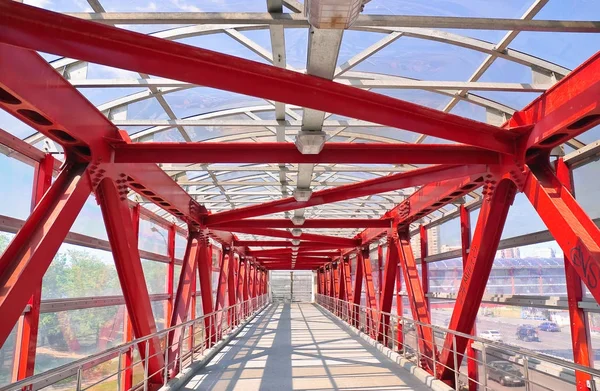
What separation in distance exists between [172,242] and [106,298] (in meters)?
5.46

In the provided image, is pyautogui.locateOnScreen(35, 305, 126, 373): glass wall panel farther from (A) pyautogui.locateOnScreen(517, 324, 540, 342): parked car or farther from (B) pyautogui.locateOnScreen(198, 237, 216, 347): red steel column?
(A) pyautogui.locateOnScreen(517, 324, 540, 342): parked car

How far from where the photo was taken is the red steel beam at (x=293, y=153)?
6.01 m

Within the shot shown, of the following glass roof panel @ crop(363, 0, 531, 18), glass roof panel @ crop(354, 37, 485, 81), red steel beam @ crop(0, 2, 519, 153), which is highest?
→ glass roof panel @ crop(363, 0, 531, 18)

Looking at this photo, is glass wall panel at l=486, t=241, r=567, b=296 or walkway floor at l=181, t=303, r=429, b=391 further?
walkway floor at l=181, t=303, r=429, b=391

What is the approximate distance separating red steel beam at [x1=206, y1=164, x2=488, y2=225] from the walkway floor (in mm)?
3179

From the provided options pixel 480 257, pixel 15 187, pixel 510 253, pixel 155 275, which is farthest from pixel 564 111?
pixel 155 275

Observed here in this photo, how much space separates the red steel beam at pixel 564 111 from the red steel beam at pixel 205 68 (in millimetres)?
645

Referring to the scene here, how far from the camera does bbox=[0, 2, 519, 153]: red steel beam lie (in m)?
3.26

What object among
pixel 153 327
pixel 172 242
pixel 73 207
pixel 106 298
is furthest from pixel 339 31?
pixel 172 242

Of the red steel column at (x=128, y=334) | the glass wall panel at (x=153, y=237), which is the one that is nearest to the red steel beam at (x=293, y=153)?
the red steel column at (x=128, y=334)

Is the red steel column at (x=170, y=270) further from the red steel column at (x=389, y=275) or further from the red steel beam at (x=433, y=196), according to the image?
the red steel beam at (x=433, y=196)

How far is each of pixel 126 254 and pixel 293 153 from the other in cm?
270

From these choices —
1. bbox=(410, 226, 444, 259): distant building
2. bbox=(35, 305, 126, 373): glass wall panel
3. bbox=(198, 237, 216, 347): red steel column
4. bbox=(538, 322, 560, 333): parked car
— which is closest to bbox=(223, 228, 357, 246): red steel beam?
bbox=(198, 237, 216, 347): red steel column

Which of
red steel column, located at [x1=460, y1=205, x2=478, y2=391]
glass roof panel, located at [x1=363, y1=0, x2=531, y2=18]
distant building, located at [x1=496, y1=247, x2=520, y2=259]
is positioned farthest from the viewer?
red steel column, located at [x1=460, y1=205, x2=478, y2=391]
